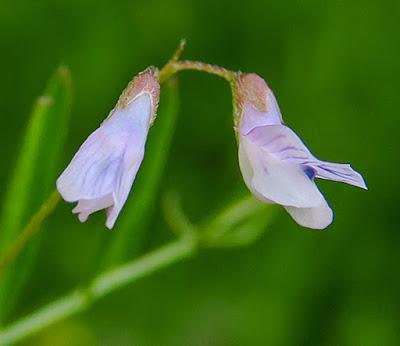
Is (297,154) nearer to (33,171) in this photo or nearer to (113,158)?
(113,158)

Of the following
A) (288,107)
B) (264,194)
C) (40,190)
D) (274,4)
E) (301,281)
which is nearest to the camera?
(264,194)

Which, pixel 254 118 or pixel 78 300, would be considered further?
pixel 78 300

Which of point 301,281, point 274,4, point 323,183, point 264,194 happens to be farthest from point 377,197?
point 264,194

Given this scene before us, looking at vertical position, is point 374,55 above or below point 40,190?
below

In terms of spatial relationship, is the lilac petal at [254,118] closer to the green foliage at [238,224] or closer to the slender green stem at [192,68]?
the slender green stem at [192,68]

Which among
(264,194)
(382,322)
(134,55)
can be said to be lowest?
(382,322)

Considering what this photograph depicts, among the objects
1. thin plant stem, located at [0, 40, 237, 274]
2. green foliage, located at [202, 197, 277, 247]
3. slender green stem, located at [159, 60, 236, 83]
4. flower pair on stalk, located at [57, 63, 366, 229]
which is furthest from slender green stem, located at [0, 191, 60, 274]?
green foliage, located at [202, 197, 277, 247]

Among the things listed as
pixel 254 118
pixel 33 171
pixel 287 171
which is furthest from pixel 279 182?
pixel 33 171

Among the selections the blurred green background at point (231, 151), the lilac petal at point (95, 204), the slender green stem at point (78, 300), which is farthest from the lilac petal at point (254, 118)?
the blurred green background at point (231, 151)

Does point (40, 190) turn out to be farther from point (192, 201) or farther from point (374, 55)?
point (374, 55)
